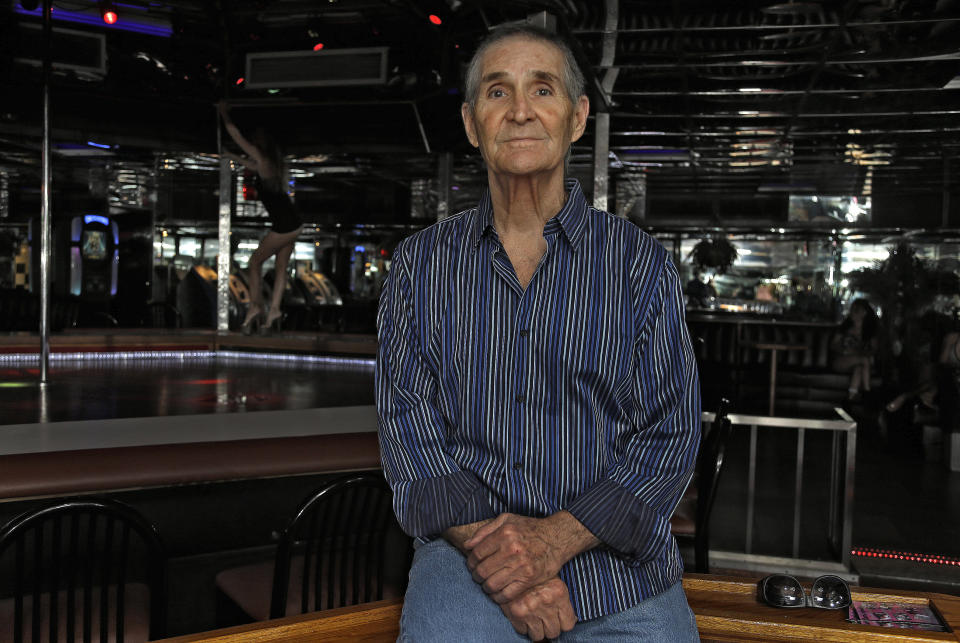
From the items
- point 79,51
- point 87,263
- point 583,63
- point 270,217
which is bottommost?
point 87,263

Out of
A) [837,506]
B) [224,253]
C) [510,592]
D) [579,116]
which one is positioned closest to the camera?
[510,592]

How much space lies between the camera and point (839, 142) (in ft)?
33.3

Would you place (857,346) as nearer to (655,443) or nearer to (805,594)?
(805,594)

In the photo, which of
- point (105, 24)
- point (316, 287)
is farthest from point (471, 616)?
point (316, 287)

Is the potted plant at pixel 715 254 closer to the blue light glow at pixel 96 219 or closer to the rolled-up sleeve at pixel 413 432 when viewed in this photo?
the blue light glow at pixel 96 219

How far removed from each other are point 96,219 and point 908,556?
1209cm

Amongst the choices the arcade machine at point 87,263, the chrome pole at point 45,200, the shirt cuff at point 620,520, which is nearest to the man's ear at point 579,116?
the shirt cuff at point 620,520

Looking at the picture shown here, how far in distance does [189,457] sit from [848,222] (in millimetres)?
14994

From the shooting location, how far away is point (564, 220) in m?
1.26

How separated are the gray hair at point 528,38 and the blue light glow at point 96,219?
41.5 feet

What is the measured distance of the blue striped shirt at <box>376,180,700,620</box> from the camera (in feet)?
3.81

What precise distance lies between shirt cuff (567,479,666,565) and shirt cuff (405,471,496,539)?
0.14 meters

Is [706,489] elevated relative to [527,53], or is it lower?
lower

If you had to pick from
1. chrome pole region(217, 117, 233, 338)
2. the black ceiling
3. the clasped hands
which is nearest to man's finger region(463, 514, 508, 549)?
the clasped hands
